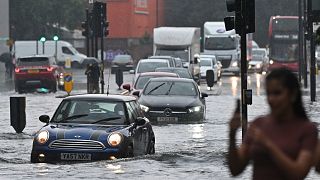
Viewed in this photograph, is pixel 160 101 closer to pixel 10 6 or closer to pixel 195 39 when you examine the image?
pixel 195 39

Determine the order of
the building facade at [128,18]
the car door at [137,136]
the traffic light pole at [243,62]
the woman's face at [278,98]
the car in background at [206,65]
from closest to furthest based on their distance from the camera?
the woman's face at [278,98] → the car door at [137,136] → the traffic light pole at [243,62] → the car in background at [206,65] → the building facade at [128,18]

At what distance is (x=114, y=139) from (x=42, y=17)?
78.8m

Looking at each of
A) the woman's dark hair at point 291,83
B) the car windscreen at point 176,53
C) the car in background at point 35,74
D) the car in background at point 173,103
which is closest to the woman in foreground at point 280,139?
the woman's dark hair at point 291,83

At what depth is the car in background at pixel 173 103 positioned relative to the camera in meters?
28.0

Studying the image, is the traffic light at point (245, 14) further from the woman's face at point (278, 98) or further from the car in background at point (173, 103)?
the woman's face at point (278, 98)

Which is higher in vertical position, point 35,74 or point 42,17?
point 42,17

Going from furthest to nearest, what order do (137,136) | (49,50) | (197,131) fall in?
(49,50), (197,131), (137,136)

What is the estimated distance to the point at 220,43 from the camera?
79.5 m

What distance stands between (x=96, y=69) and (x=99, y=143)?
1088 inches

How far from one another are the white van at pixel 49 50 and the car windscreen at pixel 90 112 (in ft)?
172

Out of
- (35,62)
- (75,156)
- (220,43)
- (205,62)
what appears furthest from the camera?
(220,43)

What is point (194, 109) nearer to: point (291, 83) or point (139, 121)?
point (139, 121)

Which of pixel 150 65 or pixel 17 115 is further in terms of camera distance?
pixel 150 65

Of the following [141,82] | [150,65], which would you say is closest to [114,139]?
[141,82]
